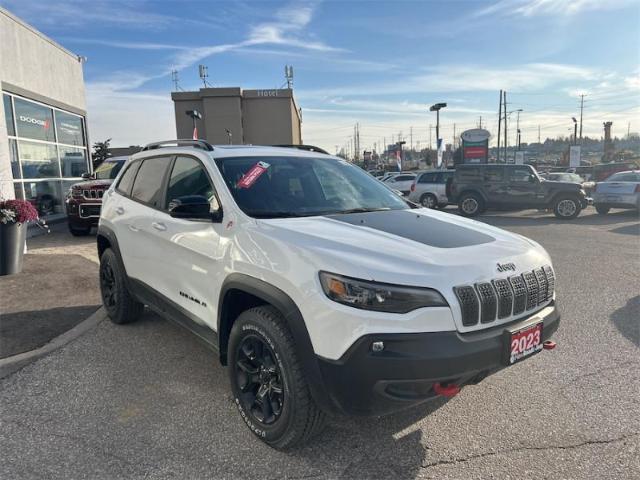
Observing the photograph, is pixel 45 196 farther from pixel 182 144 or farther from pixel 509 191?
pixel 509 191

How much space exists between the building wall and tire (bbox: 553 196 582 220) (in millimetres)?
14928

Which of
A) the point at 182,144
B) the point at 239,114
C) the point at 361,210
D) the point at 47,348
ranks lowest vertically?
the point at 47,348

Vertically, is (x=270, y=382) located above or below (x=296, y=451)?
above

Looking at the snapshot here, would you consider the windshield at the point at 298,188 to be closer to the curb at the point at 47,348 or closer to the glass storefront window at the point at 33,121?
the curb at the point at 47,348

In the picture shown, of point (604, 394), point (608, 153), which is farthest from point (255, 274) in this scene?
point (608, 153)

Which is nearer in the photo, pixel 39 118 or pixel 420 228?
pixel 420 228

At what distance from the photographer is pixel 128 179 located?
4.80m

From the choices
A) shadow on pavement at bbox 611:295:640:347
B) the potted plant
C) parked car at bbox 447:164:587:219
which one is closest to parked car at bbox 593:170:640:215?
parked car at bbox 447:164:587:219

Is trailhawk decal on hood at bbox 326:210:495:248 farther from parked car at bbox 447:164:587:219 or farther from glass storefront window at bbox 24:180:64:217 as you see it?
parked car at bbox 447:164:587:219

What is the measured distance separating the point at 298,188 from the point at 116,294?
8.08 feet

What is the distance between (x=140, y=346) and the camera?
4246mm

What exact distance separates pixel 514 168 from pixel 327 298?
15220 mm

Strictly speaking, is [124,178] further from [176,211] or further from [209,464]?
[209,464]

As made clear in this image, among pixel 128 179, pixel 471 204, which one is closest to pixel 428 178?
pixel 471 204
